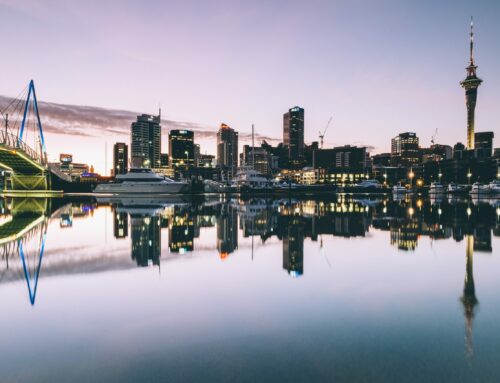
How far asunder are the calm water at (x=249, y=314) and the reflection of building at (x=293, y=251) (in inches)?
2.8

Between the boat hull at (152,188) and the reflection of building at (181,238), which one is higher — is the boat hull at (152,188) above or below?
above

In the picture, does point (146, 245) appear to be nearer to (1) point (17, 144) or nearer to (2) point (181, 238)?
(2) point (181, 238)

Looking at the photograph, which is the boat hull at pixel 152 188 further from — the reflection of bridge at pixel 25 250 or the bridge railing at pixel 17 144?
the reflection of bridge at pixel 25 250

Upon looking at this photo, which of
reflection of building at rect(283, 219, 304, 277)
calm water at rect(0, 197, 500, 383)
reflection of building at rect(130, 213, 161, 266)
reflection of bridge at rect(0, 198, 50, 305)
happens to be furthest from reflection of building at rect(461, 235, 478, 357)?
reflection of building at rect(130, 213, 161, 266)

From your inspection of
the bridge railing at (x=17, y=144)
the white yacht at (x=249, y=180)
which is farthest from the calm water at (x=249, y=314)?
the white yacht at (x=249, y=180)

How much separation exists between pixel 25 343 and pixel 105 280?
3679 millimetres

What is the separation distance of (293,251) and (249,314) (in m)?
6.17

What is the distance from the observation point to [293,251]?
11945 millimetres

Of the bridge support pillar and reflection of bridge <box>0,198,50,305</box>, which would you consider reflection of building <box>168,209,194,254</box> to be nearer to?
reflection of bridge <box>0,198,50,305</box>

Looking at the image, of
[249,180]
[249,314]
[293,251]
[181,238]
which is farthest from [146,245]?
[249,180]

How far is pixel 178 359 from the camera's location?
14.0 feet

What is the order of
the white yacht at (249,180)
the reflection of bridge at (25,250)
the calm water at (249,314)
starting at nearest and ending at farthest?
the calm water at (249,314) → the reflection of bridge at (25,250) → the white yacht at (249,180)

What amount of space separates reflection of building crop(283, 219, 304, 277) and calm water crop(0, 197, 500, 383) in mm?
71

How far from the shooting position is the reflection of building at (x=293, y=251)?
371 inches
